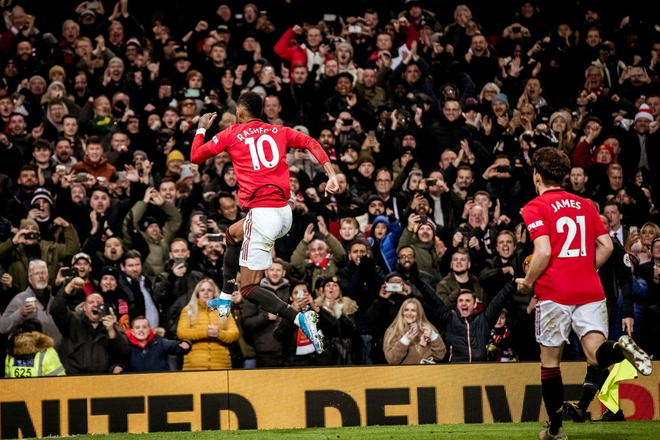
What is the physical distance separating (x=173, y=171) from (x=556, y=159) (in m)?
6.83

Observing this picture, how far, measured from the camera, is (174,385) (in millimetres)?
9289

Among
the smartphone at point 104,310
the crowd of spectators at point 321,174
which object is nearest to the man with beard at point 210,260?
the crowd of spectators at point 321,174

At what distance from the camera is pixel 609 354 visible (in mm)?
7203

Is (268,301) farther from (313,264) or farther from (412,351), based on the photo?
(313,264)

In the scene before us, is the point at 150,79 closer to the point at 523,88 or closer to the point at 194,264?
the point at 194,264

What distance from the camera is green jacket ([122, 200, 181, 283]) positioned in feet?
38.7

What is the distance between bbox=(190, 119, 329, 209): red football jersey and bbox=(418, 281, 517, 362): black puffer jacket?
2.97 m

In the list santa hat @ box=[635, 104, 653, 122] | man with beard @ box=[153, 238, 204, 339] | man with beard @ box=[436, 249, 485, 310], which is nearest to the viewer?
man with beard @ box=[153, 238, 204, 339]

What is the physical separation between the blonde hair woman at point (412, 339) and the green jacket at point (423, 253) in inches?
48.2

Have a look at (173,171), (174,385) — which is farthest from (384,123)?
(174,385)

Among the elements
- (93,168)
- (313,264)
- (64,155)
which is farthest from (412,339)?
(64,155)

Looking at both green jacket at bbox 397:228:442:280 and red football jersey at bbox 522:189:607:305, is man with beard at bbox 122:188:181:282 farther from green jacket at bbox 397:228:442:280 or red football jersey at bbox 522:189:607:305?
red football jersey at bbox 522:189:607:305

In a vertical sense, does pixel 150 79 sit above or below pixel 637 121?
above

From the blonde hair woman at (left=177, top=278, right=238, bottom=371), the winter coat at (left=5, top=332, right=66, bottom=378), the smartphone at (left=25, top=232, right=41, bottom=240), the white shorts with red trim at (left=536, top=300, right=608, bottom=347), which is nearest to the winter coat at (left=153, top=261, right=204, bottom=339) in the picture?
the blonde hair woman at (left=177, top=278, right=238, bottom=371)
